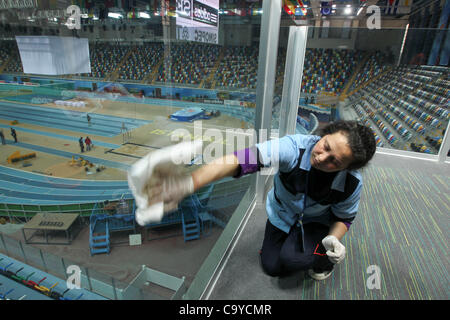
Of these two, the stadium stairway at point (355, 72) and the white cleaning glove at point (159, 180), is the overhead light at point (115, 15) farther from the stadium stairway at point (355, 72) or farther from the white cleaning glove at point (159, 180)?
the stadium stairway at point (355, 72)

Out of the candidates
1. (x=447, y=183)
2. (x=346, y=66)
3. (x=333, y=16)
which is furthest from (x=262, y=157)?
(x=333, y=16)

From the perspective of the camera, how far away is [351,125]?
2.47ft

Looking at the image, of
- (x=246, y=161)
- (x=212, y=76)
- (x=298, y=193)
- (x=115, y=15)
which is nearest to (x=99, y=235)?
(x=212, y=76)

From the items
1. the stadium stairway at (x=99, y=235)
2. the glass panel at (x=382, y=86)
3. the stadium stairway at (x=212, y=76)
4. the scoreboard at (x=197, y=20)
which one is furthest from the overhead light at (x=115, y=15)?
the stadium stairway at (x=99, y=235)

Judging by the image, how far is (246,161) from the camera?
0.64 metres

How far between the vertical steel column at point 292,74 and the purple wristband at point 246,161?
1.61 meters

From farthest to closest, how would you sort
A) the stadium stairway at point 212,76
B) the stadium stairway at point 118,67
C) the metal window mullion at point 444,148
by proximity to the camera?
the metal window mullion at point 444,148, the stadium stairway at point 118,67, the stadium stairway at point 212,76

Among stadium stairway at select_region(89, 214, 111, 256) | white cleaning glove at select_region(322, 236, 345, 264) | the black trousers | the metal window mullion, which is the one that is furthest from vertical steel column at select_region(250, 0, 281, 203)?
stadium stairway at select_region(89, 214, 111, 256)

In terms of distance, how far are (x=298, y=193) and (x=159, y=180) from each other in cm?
63

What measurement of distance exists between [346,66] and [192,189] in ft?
12.2

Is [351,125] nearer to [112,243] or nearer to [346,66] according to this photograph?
[346,66]

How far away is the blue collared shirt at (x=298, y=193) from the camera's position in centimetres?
76

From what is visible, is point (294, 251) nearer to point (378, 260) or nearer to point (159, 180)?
point (378, 260)

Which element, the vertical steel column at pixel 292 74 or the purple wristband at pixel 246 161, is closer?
the purple wristband at pixel 246 161
